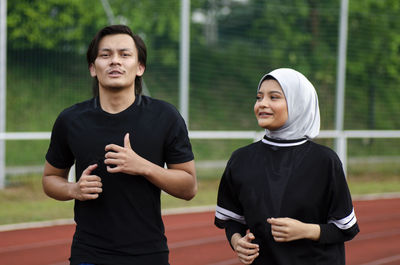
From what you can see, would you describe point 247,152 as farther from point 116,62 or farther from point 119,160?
point 116,62

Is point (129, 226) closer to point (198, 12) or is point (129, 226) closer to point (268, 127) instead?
point (268, 127)

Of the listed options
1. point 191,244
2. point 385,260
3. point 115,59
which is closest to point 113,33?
point 115,59

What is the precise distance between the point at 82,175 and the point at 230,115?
11.5 m

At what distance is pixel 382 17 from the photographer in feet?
51.6

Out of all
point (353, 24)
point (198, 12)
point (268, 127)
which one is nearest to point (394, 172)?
point (353, 24)

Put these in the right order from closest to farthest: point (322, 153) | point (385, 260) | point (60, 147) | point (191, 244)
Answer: point (322, 153) < point (60, 147) < point (385, 260) < point (191, 244)

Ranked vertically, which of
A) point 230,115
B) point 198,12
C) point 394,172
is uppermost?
point 198,12

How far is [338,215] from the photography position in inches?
97.6

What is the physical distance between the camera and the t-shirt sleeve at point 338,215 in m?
2.47

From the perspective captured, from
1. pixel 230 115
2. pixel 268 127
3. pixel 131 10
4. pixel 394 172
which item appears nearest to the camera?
pixel 268 127

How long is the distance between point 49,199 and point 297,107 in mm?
7933

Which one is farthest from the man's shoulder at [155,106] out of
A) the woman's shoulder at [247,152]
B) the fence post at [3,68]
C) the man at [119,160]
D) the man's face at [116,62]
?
the fence post at [3,68]

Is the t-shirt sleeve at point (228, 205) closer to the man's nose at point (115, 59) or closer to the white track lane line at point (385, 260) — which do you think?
the man's nose at point (115, 59)

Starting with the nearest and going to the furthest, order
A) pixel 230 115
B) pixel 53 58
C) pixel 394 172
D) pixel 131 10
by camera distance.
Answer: pixel 53 58
pixel 131 10
pixel 230 115
pixel 394 172
